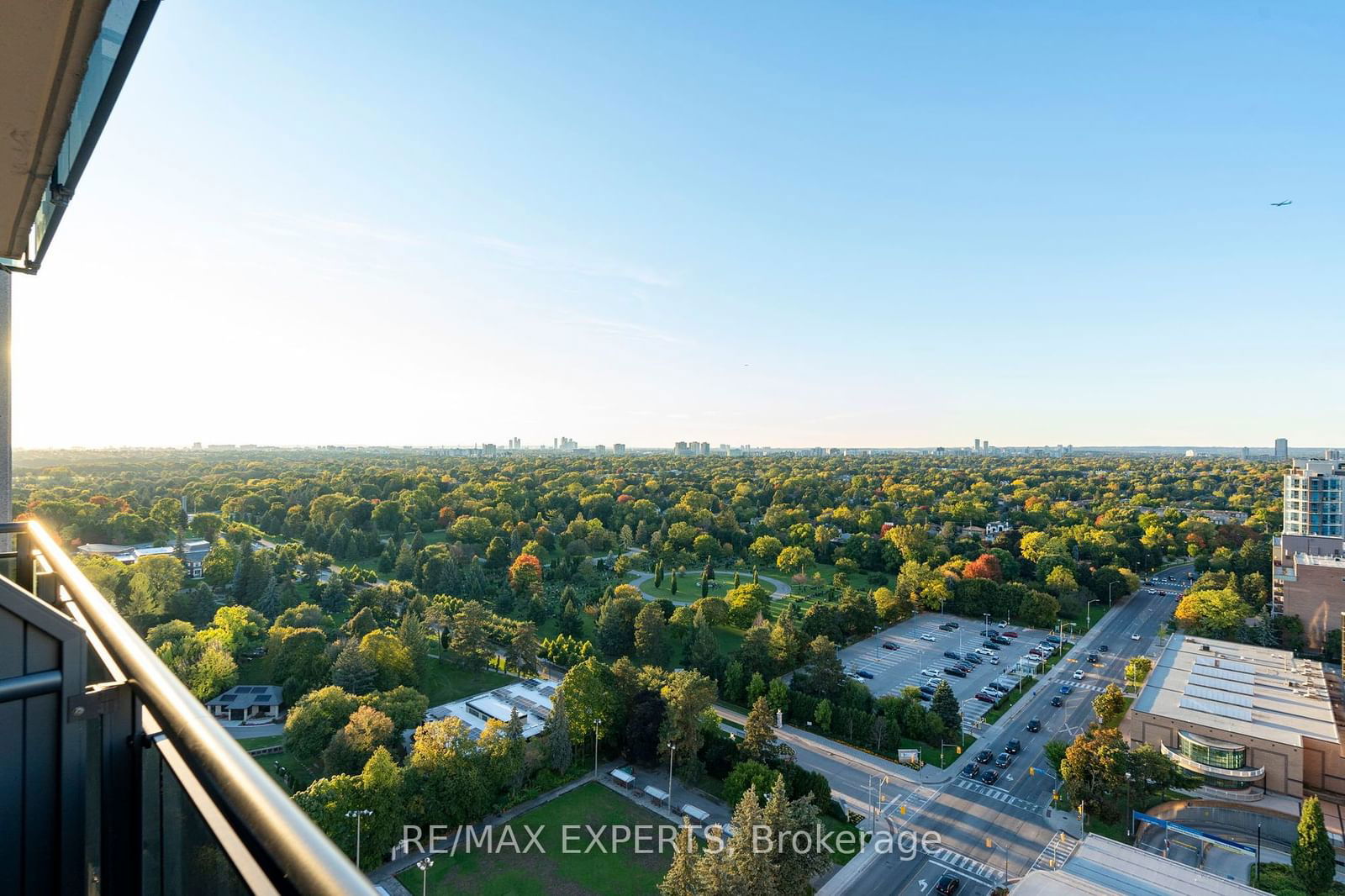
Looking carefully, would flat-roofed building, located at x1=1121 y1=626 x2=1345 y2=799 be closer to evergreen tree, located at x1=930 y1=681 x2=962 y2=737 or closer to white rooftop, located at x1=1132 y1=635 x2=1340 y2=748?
white rooftop, located at x1=1132 y1=635 x2=1340 y2=748

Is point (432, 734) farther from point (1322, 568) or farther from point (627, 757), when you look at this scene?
point (1322, 568)

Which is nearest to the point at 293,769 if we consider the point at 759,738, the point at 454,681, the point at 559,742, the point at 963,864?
the point at 454,681

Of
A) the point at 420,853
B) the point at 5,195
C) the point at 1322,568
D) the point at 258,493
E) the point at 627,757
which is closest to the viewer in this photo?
the point at 5,195

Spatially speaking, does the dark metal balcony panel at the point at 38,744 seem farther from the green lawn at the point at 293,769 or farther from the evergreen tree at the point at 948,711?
the evergreen tree at the point at 948,711

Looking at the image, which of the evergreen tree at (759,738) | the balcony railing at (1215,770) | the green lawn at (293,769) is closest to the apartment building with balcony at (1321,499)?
the balcony railing at (1215,770)

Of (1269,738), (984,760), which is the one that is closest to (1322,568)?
(1269,738)
